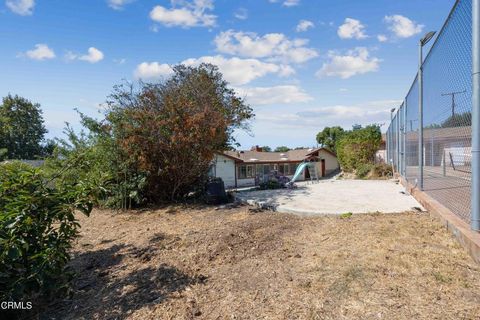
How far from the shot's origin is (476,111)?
113 inches

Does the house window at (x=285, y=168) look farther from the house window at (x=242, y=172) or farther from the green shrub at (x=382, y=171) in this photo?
the green shrub at (x=382, y=171)

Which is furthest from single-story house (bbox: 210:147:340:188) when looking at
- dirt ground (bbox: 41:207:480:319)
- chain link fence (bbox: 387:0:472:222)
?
dirt ground (bbox: 41:207:480:319)

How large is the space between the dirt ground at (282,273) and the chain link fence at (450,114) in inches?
27.5

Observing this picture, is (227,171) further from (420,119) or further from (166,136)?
(420,119)

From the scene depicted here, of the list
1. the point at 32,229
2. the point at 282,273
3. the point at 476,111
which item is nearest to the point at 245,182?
the point at 282,273

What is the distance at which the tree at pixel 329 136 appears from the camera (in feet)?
125

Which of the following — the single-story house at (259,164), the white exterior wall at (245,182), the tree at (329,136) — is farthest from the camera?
the tree at (329,136)

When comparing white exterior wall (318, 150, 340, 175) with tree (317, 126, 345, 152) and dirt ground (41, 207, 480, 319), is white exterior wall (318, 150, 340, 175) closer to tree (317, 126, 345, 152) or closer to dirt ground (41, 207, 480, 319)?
tree (317, 126, 345, 152)

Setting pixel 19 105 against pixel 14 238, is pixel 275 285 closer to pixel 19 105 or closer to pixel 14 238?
pixel 14 238

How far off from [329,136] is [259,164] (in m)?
17.3

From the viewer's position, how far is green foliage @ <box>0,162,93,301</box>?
2.17 m

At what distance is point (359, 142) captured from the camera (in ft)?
61.9

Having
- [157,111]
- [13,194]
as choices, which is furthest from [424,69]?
[13,194]

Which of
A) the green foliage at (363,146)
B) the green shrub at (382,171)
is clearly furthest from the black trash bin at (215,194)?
the green foliage at (363,146)
